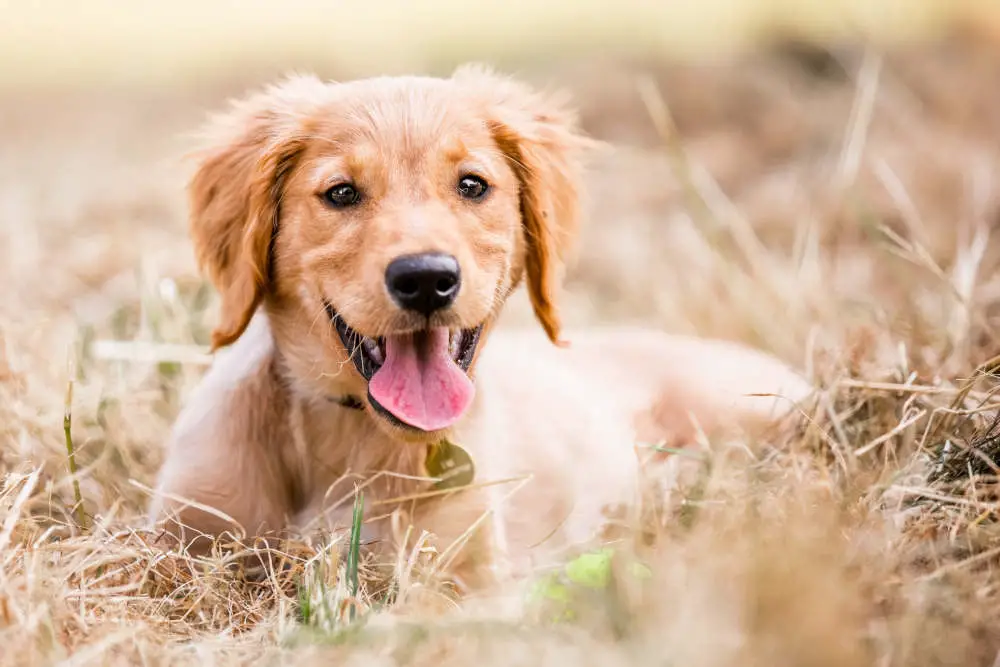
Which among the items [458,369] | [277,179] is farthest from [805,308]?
[277,179]

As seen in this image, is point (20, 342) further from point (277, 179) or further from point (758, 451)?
point (758, 451)

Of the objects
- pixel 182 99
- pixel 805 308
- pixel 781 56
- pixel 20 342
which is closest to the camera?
pixel 20 342

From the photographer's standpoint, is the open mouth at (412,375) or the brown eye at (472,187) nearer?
the open mouth at (412,375)

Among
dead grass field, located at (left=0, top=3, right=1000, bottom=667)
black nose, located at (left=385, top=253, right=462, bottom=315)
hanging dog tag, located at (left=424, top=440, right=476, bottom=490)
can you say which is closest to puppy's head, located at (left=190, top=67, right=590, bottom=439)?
black nose, located at (left=385, top=253, right=462, bottom=315)

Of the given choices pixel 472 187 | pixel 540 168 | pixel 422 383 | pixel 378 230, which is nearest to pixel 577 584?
pixel 422 383

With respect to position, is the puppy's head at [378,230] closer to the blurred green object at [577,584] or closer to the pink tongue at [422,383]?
the pink tongue at [422,383]

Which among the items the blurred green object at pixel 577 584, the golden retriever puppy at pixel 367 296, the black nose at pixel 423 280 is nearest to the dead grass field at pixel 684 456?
the blurred green object at pixel 577 584

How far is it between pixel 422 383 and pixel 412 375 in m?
0.04

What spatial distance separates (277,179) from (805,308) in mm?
2752

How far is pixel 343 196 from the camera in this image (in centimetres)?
309

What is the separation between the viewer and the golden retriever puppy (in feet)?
9.79

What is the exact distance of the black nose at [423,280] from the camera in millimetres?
2797

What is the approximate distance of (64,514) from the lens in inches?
125

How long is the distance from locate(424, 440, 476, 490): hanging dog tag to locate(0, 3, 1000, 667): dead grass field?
0.30 meters
